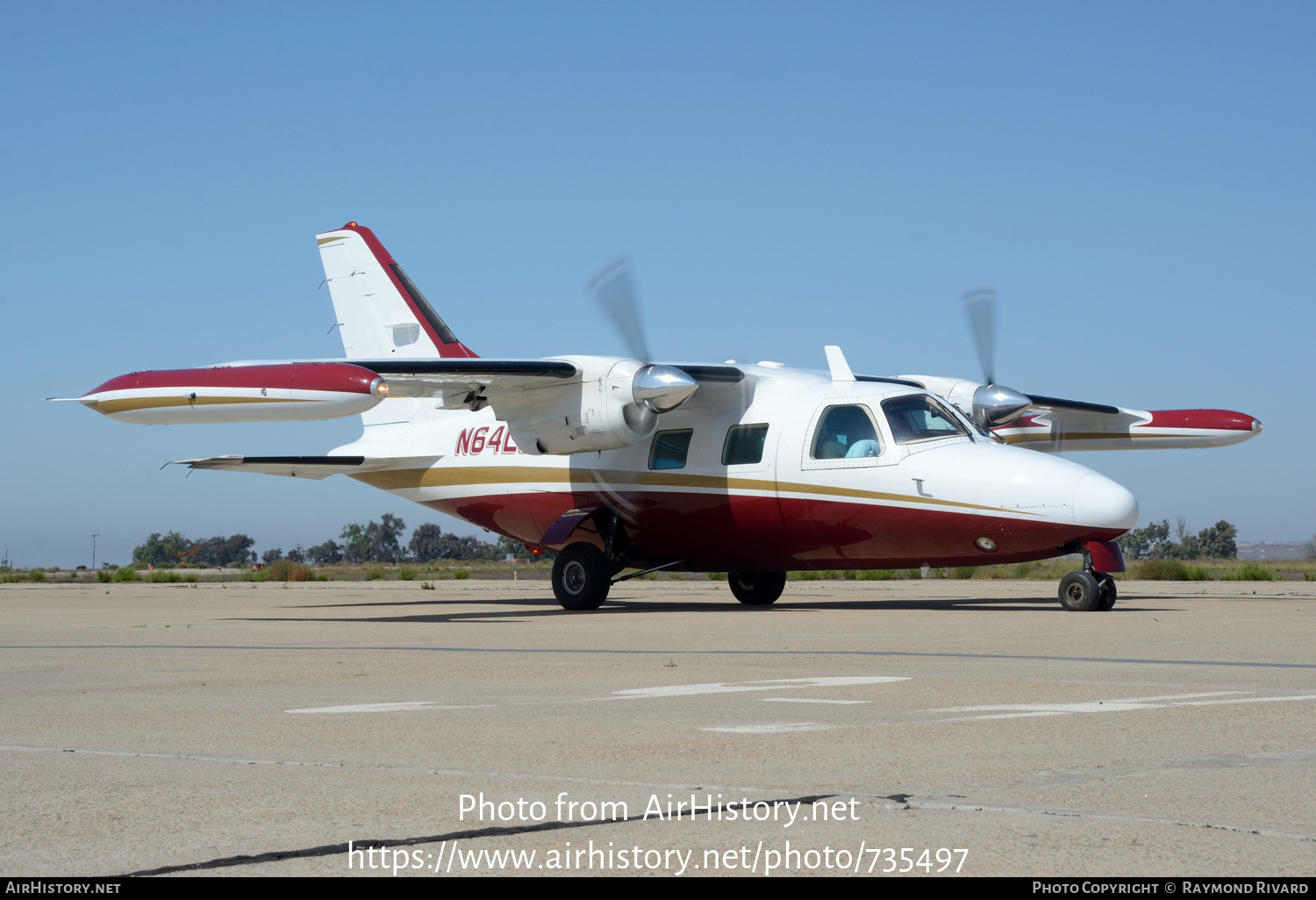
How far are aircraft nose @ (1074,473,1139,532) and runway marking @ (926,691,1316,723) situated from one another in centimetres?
940

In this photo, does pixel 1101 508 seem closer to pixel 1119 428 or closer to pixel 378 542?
pixel 1119 428

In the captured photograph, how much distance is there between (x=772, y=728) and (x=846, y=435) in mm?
13149

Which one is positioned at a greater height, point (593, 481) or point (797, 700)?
point (593, 481)

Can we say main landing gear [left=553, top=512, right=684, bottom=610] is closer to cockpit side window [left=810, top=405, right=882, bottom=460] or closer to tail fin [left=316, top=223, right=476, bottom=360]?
cockpit side window [left=810, top=405, right=882, bottom=460]

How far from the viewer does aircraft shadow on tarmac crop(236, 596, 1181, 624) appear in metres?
18.7

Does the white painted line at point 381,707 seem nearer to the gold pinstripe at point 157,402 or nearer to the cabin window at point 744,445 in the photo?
the gold pinstripe at point 157,402

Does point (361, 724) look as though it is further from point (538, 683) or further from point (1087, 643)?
point (1087, 643)

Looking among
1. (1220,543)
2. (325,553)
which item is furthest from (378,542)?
(1220,543)

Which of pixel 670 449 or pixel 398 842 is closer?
pixel 398 842

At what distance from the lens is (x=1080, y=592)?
711 inches

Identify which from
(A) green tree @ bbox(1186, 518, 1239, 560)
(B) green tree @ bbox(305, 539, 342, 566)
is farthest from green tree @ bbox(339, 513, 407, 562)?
(A) green tree @ bbox(1186, 518, 1239, 560)

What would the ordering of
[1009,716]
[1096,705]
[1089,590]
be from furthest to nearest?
[1089,590] < [1096,705] < [1009,716]

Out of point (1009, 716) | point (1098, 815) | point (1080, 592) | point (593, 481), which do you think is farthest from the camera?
point (593, 481)

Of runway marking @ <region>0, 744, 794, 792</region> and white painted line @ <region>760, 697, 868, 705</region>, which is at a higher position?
runway marking @ <region>0, 744, 794, 792</region>
